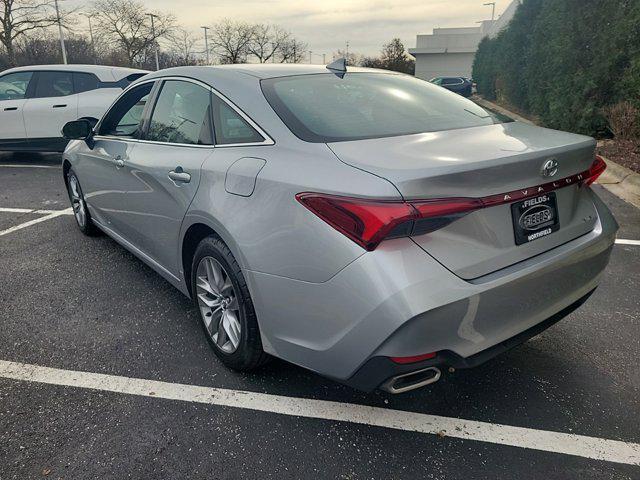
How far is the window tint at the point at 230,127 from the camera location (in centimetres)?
235

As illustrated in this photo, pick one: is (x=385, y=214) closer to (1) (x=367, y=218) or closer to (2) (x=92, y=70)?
(1) (x=367, y=218)

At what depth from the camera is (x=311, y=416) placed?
2.29 metres

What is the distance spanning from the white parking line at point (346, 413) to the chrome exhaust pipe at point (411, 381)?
450mm

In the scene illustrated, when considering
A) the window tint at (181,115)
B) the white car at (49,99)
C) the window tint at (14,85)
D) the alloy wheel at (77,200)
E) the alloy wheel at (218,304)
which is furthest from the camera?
the window tint at (14,85)

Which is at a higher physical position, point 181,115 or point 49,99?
point 49,99

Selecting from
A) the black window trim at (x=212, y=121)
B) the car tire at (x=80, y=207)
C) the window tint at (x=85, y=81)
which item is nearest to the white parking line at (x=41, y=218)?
the car tire at (x=80, y=207)

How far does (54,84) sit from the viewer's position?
28.3 feet

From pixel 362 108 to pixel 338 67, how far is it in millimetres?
628

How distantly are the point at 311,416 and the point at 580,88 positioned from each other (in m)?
10.1

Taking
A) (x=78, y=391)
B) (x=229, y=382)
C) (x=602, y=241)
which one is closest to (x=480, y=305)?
(x=602, y=241)

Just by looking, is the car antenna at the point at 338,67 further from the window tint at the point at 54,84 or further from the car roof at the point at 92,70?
the window tint at the point at 54,84

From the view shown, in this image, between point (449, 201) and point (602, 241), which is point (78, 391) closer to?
point (449, 201)

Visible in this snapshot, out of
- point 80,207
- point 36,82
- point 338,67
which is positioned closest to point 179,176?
point 338,67

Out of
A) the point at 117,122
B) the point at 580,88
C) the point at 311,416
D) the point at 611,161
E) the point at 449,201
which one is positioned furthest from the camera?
the point at 580,88
